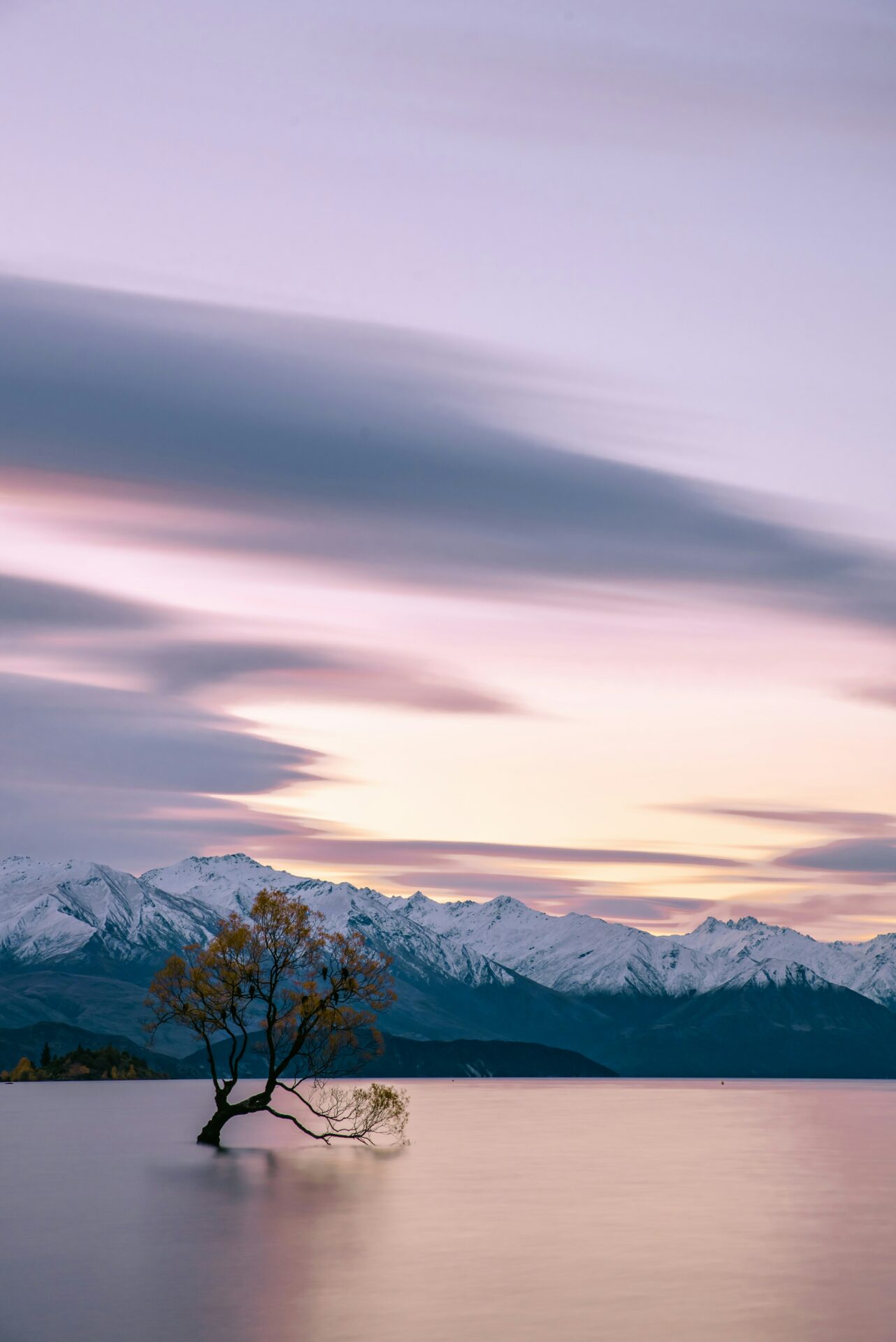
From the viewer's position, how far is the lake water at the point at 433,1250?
45.1 metres

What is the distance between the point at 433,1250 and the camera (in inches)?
2436

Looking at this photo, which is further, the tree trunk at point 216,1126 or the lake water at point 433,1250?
the tree trunk at point 216,1126

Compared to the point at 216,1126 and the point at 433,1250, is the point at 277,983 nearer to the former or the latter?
the point at 216,1126

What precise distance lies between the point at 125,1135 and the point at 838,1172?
72942 millimetres

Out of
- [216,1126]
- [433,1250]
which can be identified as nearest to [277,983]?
[216,1126]

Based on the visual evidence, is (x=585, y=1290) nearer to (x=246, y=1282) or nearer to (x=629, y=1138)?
(x=246, y=1282)

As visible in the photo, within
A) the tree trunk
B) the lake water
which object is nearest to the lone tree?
the tree trunk

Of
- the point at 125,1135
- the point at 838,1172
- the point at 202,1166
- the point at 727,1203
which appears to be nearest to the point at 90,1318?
the point at 727,1203

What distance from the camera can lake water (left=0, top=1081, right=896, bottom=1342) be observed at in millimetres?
45062

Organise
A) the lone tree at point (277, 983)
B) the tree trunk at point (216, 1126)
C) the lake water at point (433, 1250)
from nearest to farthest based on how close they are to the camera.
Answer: the lake water at point (433, 1250)
the lone tree at point (277, 983)
the tree trunk at point (216, 1126)

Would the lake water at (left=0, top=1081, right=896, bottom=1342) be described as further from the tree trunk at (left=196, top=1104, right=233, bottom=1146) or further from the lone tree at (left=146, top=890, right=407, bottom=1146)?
the lone tree at (left=146, top=890, right=407, bottom=1146)

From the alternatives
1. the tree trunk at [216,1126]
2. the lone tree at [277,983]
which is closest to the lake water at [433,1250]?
the tree trunk at [216,1126]

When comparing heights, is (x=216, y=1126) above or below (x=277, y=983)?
below

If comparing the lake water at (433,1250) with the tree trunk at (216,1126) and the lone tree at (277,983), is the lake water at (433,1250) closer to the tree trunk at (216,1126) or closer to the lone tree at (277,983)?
the tree trunk at (216,1126)
